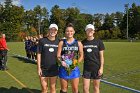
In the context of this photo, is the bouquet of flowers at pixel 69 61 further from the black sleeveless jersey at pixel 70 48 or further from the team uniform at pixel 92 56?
the team uniform at pixel 92 56

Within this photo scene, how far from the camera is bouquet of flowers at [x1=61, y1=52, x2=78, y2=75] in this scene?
651 cm

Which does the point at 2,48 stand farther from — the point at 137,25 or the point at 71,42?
the point at 137,25

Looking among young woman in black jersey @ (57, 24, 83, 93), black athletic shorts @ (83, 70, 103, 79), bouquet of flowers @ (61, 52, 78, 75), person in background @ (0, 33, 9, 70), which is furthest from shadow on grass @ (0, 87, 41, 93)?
person in background @ (0, 33, 9, 70)

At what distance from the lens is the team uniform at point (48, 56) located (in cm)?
688

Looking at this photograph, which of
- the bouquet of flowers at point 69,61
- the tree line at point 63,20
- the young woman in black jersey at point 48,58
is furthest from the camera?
the tree line at point 63,20

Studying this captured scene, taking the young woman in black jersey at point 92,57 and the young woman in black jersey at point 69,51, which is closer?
the young woman in black jersey at point 69,51

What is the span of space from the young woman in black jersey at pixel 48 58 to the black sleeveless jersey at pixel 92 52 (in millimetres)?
689

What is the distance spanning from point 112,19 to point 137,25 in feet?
36.3

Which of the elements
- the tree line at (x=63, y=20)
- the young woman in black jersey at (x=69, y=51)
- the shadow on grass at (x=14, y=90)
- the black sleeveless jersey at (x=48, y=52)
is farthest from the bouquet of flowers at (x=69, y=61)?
the tree line at (x=63, y=20)

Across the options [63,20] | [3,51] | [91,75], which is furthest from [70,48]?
[63,20]

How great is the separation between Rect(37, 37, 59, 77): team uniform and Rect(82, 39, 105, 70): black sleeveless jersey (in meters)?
0.69

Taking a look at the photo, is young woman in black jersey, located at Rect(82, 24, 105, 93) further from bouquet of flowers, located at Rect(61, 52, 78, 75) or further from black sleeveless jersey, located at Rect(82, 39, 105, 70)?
bouquet of flowers, located at Rect(61, 52, 78, 75)

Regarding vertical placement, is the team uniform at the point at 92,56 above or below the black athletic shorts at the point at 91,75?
above

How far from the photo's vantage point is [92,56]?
693 cm
